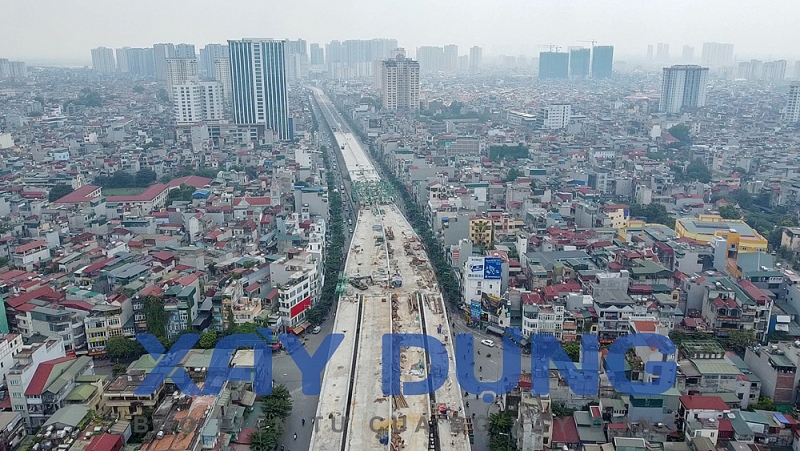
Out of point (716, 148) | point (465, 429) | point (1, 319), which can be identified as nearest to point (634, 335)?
point (465, 429)

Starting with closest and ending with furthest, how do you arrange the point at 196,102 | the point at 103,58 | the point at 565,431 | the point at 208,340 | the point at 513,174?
1. the point at 565,431
2. the point at 208,340
3. the point at 513,174
4. the point at 196,102
5. the point at 103,58

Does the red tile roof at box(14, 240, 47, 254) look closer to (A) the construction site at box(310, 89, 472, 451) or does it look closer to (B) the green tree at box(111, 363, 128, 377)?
(B) the green tree at box(111, 363, 128, 377)

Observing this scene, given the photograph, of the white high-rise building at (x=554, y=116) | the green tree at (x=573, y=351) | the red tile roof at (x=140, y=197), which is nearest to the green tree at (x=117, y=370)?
the green tree at (x=573, y=351)

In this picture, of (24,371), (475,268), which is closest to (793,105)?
(475,268)

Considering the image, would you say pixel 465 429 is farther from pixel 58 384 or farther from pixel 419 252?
pixel 419 252

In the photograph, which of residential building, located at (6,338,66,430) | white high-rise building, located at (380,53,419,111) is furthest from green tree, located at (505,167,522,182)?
white high-rise building, located at (380,53,419,111)

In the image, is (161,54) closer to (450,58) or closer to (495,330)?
(450,58)
